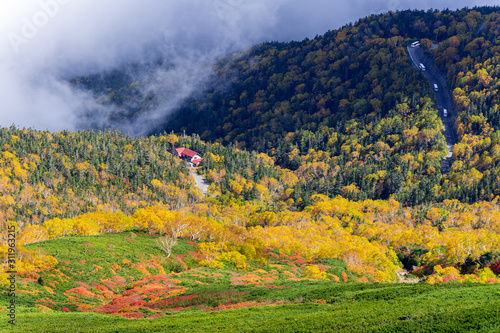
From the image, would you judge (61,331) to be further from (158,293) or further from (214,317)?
(158,293)

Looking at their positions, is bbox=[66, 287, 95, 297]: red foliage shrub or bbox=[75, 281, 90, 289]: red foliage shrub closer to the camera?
bbox=[66, 287, 95, 297]: red foliage shrub

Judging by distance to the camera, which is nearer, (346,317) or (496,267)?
(346,317)

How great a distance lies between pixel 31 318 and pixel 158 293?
24.0 metres

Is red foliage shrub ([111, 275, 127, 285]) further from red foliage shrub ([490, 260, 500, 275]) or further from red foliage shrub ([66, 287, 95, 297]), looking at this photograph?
red foliage shrub ([490, 260, 500, 275])

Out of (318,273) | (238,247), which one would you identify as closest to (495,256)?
(318,273)

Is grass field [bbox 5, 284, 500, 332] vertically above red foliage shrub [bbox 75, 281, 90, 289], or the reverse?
red foliage shrub [bbox 75, 281, 90, 289]

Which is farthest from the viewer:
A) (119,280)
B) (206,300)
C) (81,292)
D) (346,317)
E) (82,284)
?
(119,280)

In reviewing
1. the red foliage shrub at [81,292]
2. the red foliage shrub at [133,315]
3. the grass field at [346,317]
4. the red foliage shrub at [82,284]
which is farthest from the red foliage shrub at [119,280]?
the grass field at [346,317]

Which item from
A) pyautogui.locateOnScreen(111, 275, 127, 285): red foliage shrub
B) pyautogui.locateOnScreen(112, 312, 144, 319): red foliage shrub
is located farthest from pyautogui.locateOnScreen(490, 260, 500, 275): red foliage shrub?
pyautogui.locateOnScreen(111, 275, 127, 285): red foliage shrub

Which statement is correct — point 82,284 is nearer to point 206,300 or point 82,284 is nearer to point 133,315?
point 133,315

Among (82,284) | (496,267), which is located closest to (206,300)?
(82,284)

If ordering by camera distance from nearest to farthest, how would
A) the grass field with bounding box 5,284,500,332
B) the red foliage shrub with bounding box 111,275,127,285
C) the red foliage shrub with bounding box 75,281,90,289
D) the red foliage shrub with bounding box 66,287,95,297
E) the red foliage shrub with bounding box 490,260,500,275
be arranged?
the grass field with bounding box 5,284,500,332 → the red foliage shrub with bounding box 66,287,95,297 → the red foliage shrub with bounding box 75,281,90,289 → the red foliage shrub with bounding box 111,275,127,285 → the red foliage shrub with bounding box 490,260,500,275

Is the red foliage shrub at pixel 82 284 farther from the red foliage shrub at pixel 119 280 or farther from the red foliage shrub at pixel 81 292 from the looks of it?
the red foliage shrub at pixel 119 280

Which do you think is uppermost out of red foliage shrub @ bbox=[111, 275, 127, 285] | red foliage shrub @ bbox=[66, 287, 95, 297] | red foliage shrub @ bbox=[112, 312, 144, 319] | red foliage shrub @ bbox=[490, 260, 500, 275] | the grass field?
red foliage shrub @ bbox=[111, 275, 127, 285]
